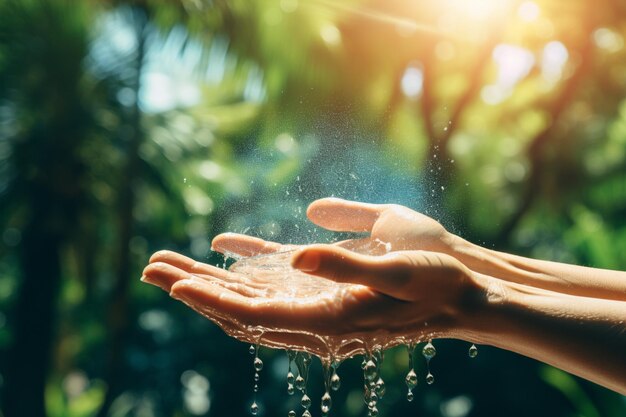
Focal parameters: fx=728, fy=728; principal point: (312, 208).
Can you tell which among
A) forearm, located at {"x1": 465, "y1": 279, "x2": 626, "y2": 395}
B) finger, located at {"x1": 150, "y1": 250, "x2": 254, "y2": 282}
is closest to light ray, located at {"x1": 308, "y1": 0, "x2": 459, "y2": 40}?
finger, located at {"x1": 150, "y1": 250, "x2": 254, "y2": 282}

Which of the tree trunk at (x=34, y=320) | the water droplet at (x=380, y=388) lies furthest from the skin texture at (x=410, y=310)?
the tree trunk at (x=34, y=320)

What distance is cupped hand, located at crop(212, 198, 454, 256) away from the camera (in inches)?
105

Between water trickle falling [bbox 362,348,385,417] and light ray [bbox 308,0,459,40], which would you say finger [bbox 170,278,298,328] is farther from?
light ray [bbox 308,0,459,40]

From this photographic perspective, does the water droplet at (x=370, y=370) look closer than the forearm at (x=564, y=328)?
No

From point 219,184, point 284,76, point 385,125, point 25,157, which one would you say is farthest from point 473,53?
point 25,157

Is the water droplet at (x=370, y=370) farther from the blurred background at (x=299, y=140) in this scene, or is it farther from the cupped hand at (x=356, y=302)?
the blurred background at (x=299, y=140)

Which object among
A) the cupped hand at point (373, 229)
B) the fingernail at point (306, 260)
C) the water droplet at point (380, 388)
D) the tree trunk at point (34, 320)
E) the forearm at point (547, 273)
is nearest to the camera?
the fingernail at point (306, 260)

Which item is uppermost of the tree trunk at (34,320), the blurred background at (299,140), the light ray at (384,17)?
the light ray at (384,17)

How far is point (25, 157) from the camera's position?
9.66m

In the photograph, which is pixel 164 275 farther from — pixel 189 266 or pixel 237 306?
pixel 237 306

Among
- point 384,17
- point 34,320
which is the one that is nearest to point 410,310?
point 384,17

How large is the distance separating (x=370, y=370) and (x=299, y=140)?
7.84 m

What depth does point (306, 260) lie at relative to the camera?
5.41 feet

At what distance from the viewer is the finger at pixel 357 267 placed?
1.64 metres
